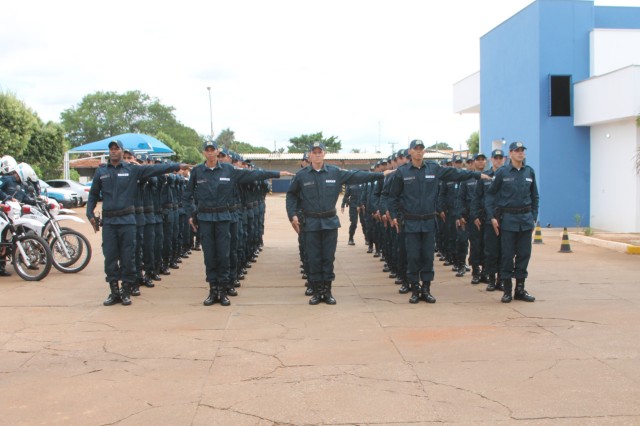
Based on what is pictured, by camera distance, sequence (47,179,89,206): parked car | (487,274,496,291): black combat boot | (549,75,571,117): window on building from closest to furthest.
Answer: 1. (487,274,496,291): black combat boot
2. (549,75,571,117): window on building
3. (47,179,89,206): parked car

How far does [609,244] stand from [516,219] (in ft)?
25.1

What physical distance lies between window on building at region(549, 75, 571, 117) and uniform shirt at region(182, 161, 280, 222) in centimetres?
1558

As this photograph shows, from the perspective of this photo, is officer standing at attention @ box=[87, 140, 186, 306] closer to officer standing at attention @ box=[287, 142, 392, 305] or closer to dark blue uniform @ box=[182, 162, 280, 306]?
dark blue uniform @ box=[182, 162, 280, 306]

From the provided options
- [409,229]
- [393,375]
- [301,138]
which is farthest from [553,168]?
[301,138]

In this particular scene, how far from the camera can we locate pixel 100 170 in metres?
8.65

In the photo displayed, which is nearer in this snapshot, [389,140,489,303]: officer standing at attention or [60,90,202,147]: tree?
[389,140,489,303]: officer standing at attention

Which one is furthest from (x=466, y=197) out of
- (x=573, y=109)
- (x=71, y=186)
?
(x=71, y=186)

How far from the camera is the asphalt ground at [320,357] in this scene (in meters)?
4.64

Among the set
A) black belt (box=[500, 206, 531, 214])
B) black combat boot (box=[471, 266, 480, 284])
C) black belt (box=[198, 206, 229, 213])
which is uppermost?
black belt (box=[198, 206, 229, 213])

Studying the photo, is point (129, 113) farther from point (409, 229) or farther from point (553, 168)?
point (409, 229)

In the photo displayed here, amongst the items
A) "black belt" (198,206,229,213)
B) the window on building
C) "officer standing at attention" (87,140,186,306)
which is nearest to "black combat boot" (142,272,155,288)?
"officer standing at attention" (87,140,186,306)

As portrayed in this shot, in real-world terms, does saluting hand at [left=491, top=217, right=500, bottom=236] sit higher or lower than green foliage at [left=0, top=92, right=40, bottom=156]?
lower

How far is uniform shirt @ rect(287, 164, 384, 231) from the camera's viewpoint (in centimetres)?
846

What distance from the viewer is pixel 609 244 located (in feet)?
49.5
